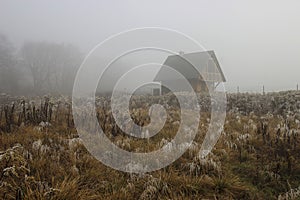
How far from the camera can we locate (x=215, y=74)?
150 feet

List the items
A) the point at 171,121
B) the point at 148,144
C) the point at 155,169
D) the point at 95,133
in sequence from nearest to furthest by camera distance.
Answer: the point at 155,169 < the point at 148,144 < the point at 95,133 < the point at 171,121

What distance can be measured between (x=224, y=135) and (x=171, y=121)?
3417 millimetres

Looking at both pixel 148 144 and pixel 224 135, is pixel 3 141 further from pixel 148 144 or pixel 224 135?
pixel 224 135

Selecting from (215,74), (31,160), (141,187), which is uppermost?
(215,74)

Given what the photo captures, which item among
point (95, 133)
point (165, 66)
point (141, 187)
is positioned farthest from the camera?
point (165, 66)

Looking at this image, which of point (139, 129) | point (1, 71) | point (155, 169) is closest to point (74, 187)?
point (155, 169)

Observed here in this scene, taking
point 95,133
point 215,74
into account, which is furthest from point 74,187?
point 215,74

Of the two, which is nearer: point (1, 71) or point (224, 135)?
point (224, 135)

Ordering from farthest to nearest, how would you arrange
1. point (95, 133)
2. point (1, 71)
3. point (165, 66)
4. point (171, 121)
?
point (1, 71) → point (165, 66) → point (171, 121) → point (95, 133)

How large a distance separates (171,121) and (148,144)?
4577mm

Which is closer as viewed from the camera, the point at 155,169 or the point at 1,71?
the point at 155,169

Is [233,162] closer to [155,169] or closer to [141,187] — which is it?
[155,169]

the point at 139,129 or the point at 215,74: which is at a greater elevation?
the point at 215,74

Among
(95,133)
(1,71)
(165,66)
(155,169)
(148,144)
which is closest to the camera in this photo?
(155,169)
